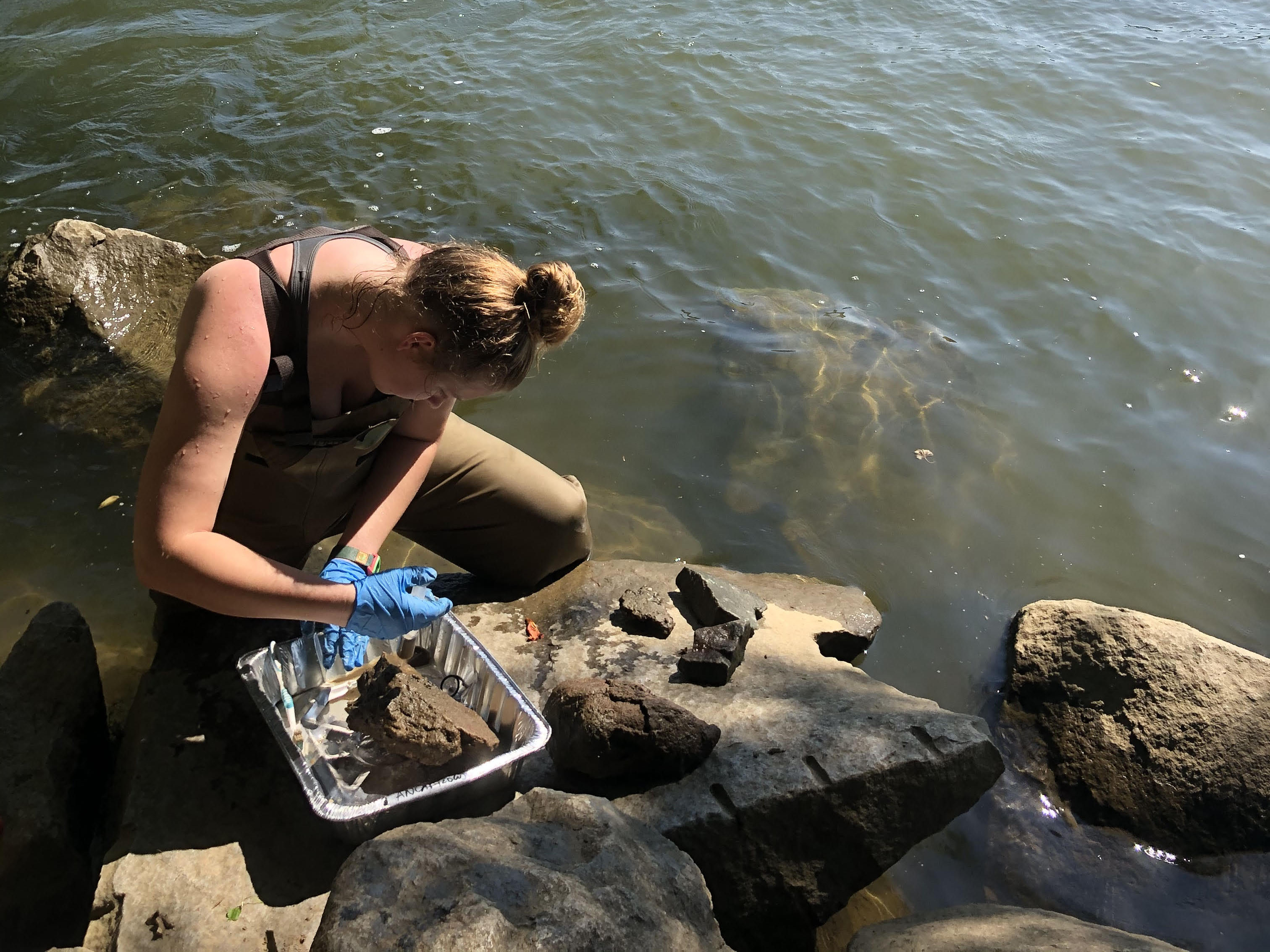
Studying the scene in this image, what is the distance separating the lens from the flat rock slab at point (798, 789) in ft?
8.36

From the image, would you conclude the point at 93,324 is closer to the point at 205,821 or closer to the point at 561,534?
the point at 561,534

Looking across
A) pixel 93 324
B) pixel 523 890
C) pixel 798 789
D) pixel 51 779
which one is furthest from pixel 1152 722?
pixel 93 324

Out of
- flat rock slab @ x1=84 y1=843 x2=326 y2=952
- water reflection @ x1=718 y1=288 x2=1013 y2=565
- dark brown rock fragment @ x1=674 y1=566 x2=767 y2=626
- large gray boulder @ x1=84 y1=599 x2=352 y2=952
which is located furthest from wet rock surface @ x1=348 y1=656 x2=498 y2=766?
water reflection @ x1=718 y1=288 x2=1013 y2=565

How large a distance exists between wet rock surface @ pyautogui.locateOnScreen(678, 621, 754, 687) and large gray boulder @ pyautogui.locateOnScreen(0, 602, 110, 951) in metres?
1.81

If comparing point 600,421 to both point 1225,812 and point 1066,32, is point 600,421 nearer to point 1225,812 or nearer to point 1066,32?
point 1225,812

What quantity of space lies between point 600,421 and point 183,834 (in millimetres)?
2828

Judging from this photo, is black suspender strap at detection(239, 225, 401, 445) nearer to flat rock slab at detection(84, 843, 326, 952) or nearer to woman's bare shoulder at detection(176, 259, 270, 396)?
woman's bare shoulder at detection(176, 259, 270, 396)

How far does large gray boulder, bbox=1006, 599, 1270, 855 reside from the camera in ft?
10.1

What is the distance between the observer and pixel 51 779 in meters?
2.54

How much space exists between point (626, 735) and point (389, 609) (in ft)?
2.46

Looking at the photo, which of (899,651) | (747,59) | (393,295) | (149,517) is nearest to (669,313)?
(899,651)

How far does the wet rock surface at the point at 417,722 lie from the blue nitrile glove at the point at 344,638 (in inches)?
9.4

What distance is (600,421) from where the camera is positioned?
4.76 meters

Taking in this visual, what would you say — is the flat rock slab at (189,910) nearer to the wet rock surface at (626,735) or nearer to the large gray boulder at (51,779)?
the large gray boulder at (51,779)
